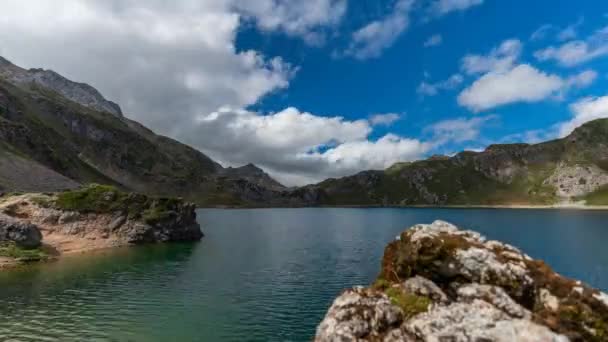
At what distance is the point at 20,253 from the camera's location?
79.4m

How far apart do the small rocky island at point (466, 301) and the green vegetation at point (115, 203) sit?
11398 cm

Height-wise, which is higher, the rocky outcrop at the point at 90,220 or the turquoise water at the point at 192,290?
the rocky outcrop at the point at 90,220

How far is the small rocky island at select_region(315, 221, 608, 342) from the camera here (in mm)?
16219

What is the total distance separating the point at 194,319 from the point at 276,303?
40.3 ft

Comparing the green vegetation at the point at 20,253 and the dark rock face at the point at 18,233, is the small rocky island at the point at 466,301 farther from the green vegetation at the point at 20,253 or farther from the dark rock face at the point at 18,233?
the dark rock face at the point at 18,233

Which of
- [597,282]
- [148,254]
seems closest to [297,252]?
[148,254]

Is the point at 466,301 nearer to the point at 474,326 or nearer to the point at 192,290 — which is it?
the point at 474,326

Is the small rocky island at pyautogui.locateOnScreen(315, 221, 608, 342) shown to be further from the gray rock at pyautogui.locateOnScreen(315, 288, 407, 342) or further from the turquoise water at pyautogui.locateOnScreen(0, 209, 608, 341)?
the turquoise water at pyautogui.locateOnScreen(0, 209, 608, 341)

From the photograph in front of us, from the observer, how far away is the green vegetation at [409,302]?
60.3ft

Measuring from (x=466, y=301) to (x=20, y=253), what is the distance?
3720 inches

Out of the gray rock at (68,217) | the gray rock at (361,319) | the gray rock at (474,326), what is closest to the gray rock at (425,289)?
the gray rock at (474,326)

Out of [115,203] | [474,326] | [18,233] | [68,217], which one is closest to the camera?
[474,326]

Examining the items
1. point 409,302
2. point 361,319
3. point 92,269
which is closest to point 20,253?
point 92,269

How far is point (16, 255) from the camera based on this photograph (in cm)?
7819
